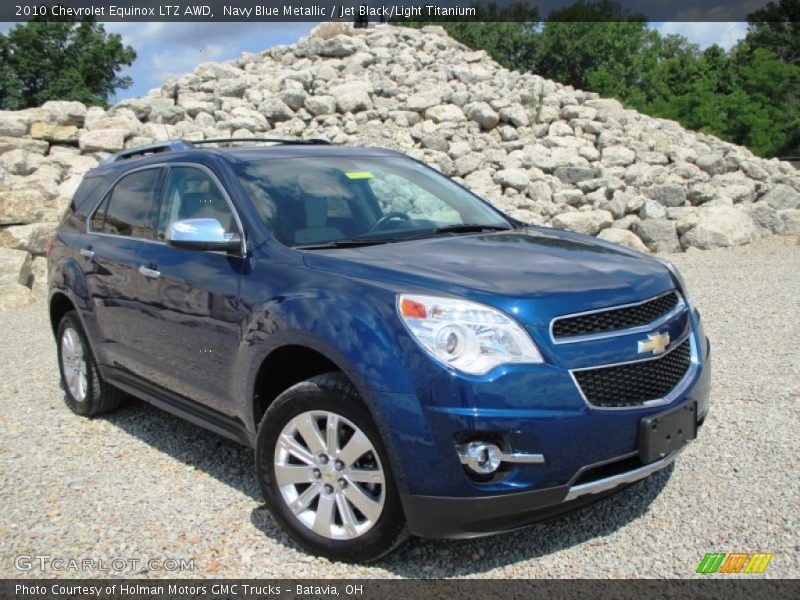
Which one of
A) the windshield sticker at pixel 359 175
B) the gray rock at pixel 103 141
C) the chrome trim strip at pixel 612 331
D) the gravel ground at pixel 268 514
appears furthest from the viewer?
the gray rock at pixel 103 141

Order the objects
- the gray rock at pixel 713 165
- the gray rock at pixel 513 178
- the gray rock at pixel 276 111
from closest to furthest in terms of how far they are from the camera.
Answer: the gray rock at pixel 513 178, the gray rock at pixel 713 165, the gray rock at pixel 276 111

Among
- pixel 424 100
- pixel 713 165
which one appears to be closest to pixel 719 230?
pixel 713 165

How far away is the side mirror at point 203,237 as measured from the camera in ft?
13.3

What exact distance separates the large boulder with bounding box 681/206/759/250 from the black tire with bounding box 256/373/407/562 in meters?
12.5

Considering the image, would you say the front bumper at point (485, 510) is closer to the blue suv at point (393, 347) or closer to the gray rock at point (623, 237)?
the blue suv at point (393, 347)

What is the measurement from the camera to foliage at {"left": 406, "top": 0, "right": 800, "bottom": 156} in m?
31.2

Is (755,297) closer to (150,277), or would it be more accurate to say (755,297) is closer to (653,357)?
(653,357)

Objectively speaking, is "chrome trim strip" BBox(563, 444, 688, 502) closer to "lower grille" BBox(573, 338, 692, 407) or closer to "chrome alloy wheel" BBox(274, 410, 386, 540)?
"lower grille" BBox(573, 338, 692, 407)

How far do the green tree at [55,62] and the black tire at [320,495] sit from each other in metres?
50.1

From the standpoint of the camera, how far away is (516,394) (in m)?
3.09

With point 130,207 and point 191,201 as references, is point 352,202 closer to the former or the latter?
point 191,201

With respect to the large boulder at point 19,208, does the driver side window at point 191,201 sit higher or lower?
higher

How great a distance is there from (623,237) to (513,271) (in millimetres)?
11643

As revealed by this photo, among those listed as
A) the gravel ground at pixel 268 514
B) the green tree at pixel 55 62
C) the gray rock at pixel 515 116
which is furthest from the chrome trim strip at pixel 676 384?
the green tree at pixel 55 62
